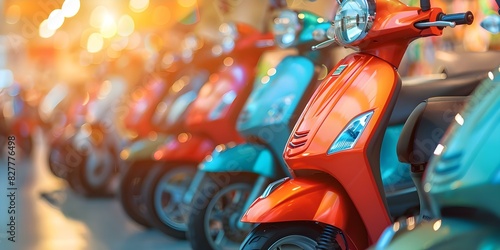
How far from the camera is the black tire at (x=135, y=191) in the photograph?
394cm

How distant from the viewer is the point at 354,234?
2.17 metres

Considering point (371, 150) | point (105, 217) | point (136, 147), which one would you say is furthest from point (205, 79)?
point (371, 150)

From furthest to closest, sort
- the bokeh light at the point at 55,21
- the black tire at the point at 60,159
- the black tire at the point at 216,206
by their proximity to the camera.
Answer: the bokeh light at the point at 55,21 → the black tire at the point at 60,159 → the black tire at the point at 216,206

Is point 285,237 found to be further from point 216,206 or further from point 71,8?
point 71,8

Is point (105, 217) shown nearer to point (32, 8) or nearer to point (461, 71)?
point (32, 8)

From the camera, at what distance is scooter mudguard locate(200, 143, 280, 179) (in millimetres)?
2939

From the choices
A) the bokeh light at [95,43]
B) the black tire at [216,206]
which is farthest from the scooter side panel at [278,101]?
the bokeh light at [95,43]

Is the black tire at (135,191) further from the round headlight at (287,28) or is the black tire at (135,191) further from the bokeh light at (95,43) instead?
the bokeh light at (95,43)

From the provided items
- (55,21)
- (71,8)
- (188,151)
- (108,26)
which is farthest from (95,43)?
(188,151)

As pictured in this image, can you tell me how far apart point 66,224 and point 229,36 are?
1345 millimetres

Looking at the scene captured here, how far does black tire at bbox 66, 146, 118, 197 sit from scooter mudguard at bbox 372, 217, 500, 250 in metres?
3.90

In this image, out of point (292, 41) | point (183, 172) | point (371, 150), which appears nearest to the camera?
point (371, 150)

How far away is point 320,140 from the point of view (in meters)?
2.18

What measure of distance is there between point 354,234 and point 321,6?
1.54 metres
